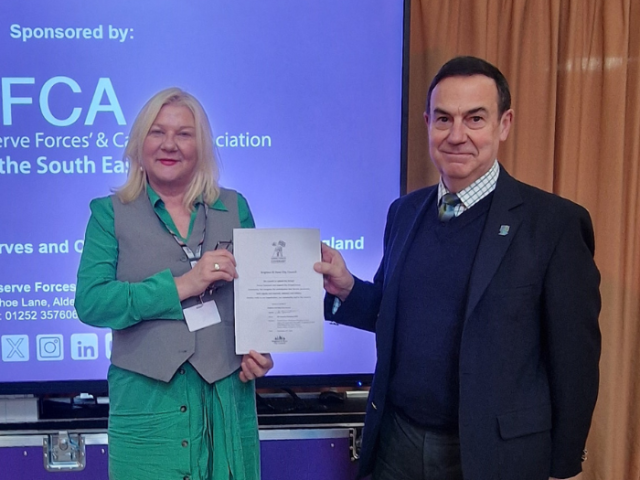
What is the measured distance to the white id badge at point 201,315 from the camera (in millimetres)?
1410

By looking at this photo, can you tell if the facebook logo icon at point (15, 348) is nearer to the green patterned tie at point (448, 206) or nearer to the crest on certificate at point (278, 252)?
the crest on certificate at point (278, 252)

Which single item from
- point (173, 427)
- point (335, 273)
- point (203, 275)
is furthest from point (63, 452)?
point (335, 273)

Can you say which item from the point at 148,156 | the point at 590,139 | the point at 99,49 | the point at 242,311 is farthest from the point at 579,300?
the point at 99,49

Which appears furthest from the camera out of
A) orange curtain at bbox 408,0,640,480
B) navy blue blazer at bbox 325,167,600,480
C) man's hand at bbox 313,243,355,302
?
orange curtain at bbox 408,0,640,480

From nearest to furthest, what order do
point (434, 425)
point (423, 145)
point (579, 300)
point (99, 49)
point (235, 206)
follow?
point (579, 300) → point (434, 425) → point (235, 206) → point (99, 49) → point (423, 145)

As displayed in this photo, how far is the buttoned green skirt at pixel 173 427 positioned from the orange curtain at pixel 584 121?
1336 mm

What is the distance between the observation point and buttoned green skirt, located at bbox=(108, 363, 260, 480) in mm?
1402

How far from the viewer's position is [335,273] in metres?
1.56

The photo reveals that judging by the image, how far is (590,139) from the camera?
2.34 m

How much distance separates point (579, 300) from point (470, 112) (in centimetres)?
55

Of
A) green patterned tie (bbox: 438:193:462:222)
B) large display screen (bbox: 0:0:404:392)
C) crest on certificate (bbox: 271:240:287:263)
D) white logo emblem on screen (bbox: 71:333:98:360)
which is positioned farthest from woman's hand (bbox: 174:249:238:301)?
white logo emblem on screen (bbox: 71:333:98:360)

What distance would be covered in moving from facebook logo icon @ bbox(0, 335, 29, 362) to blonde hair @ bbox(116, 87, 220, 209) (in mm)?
951

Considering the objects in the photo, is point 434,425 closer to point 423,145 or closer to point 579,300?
point 579,300

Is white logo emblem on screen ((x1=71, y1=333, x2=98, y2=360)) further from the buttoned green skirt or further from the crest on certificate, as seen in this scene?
the crest on certificate
